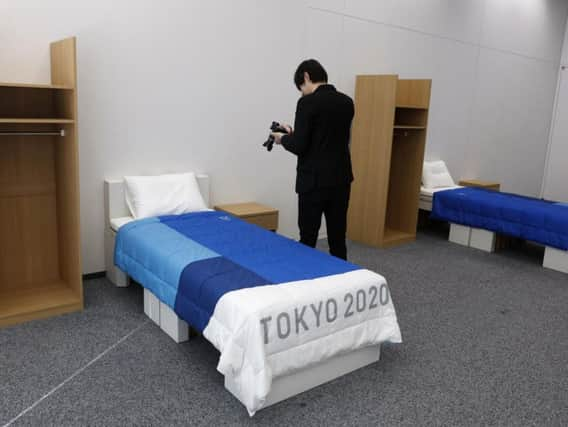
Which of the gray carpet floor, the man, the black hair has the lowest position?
the gray carpet floor

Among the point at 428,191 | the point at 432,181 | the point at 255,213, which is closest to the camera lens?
the point at 255,213

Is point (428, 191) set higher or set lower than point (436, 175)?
lower

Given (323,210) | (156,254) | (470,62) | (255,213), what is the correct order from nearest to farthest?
(156,254) < (323,210) < (255,213) < (470,62)

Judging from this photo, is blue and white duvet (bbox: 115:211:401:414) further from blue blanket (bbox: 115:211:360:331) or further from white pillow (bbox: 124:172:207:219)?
white pillow (bbox: 124:172:207:219)

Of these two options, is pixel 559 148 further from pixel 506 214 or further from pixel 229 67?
pixel 229 67

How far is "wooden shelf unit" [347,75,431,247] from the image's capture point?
15.9 ft

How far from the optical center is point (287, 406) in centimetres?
231

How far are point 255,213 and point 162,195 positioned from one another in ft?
2.60

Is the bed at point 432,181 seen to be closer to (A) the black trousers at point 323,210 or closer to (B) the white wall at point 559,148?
(A) the black trousers at point 323,210

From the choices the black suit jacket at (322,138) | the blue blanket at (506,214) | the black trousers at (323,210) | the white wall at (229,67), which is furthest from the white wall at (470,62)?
the black trousers at (323,210)

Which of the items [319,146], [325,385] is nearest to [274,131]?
[319,146]

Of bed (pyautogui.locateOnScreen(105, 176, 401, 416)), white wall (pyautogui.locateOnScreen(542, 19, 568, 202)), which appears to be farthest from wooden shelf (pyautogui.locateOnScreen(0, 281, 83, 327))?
white wall (pyautogui.locateOnScreen(542, 19, 568, 202))

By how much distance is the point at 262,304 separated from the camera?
85.4 inches

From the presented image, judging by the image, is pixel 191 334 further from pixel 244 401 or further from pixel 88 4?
pixel 88 4
